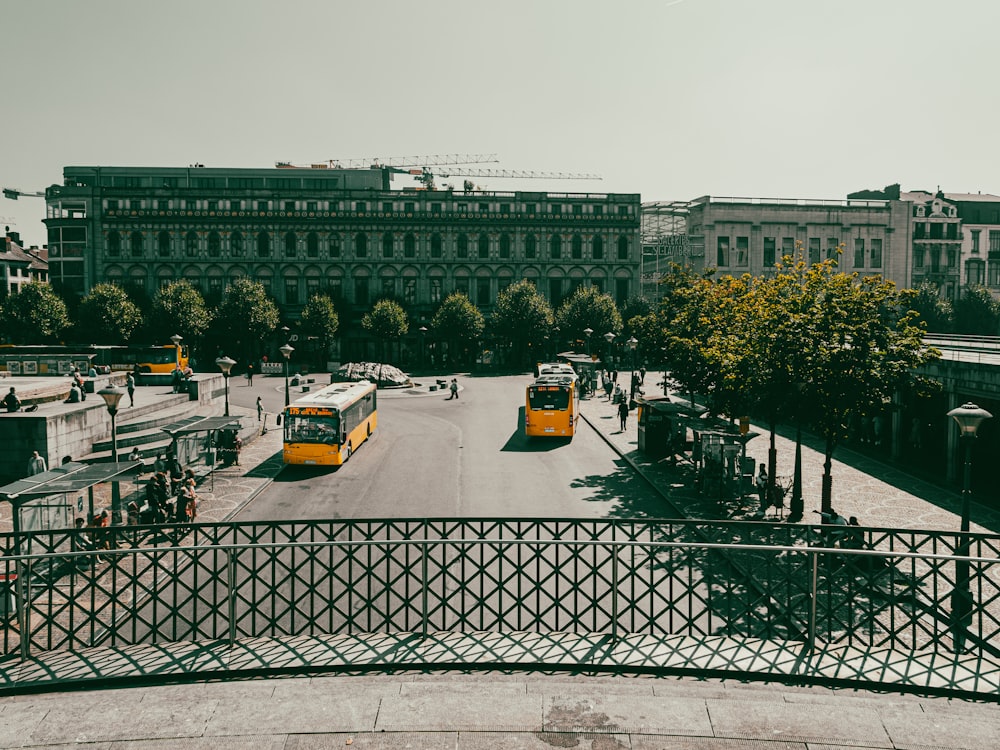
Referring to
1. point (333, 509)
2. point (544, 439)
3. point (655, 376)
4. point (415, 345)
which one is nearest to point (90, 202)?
point (415, 345)

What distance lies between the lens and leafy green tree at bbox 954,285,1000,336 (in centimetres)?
7388

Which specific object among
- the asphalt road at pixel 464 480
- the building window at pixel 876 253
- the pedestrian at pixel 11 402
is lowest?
the asphalt road at pixel 464 480

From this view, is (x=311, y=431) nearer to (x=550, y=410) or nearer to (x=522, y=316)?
(x=550, y=410)

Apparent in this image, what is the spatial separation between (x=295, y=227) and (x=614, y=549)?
71.4 m

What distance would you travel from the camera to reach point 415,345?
77688 millimetres

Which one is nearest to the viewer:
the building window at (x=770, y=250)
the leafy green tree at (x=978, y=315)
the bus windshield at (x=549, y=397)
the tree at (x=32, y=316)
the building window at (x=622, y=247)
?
the bus windshield at (x=549, y=397)

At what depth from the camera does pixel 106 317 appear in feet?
211

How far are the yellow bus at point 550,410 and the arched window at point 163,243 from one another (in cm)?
5567

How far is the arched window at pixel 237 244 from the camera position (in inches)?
2960

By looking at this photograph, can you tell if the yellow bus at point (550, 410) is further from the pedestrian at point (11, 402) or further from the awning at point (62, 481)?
the pedestrian at point (11, 402)

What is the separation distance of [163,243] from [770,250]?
196ft

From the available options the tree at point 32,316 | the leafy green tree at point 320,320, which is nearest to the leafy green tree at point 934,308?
the leafy green tree at point 320,320

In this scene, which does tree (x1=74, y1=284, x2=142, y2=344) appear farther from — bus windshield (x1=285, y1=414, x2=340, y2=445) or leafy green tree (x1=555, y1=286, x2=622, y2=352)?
bus windshield (x1=285, y1=414, x2=340, y2=445)

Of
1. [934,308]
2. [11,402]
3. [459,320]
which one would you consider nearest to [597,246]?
[459,320]
